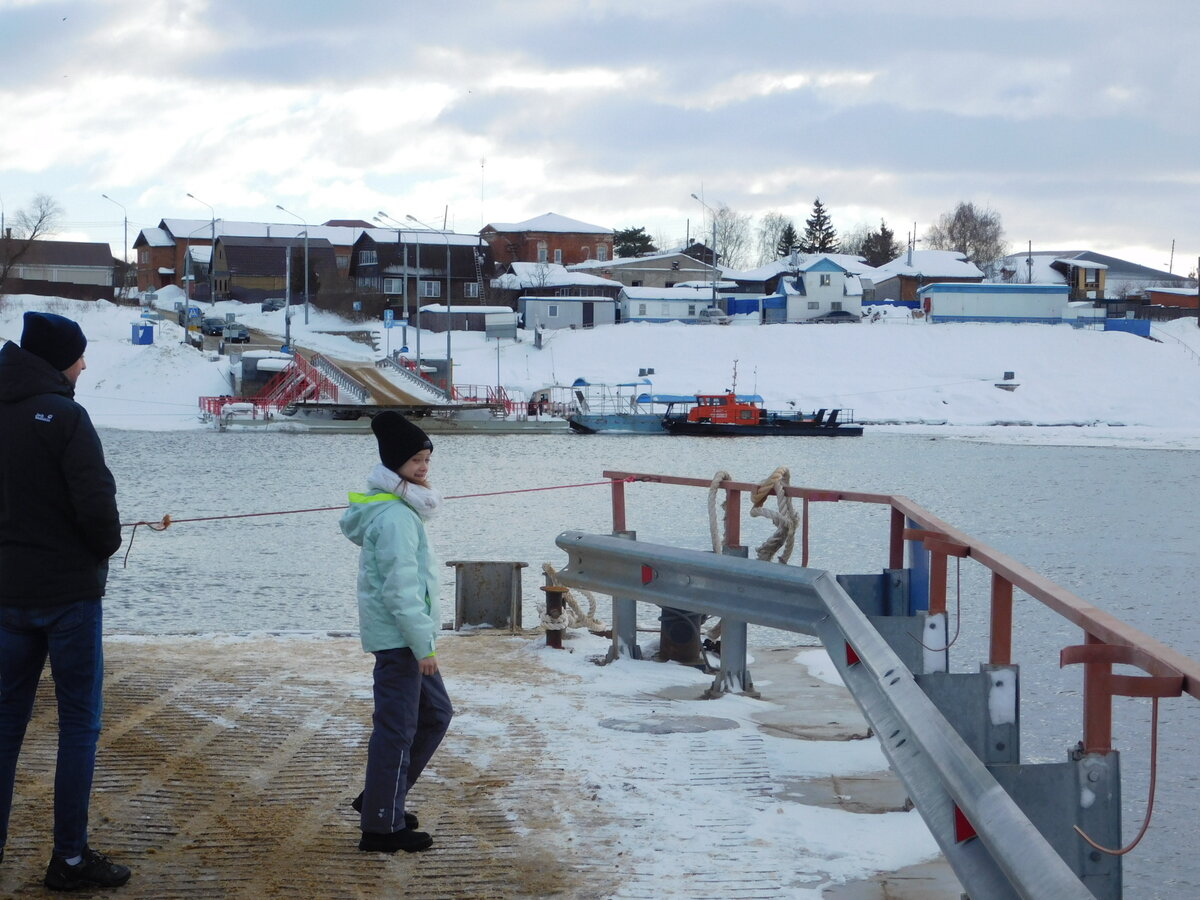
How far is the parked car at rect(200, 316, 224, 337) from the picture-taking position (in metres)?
82.1

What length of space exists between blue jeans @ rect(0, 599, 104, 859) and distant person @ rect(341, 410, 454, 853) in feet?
3.08

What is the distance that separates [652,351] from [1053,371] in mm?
24521

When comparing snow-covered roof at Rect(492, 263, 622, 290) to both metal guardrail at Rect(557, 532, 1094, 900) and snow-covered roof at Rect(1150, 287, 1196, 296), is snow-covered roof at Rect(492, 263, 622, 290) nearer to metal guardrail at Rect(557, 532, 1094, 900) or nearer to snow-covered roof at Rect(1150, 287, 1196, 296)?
snow-covered roof at Rect(1150, 287, 1196, 296)

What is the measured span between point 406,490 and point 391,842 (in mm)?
1271

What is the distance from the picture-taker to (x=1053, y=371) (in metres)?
82.4

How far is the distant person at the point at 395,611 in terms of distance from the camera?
16.0ft

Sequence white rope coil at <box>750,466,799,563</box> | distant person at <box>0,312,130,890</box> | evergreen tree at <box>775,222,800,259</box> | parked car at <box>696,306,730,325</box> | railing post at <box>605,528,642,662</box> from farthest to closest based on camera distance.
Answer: evergreen tree at <box>775,222,800,259</box> < parked car at <box>696,306,730,325</box> < railing post at <box>605,528,642,662</box> < white rope coil at <box>750,466,799,563</box> < distant person at <box>0,312,130,890</box>

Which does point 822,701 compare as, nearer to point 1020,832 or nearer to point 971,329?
point 1020,832

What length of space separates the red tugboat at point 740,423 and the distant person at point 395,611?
57283 millimetres


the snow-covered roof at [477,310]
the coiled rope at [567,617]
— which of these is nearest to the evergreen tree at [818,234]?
the snow-covered roof at [477,310]

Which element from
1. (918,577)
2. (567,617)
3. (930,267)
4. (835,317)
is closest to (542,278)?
(835,317)

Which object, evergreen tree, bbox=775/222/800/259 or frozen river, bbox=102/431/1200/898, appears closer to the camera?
frozen river, bbox=102/431/1200/898

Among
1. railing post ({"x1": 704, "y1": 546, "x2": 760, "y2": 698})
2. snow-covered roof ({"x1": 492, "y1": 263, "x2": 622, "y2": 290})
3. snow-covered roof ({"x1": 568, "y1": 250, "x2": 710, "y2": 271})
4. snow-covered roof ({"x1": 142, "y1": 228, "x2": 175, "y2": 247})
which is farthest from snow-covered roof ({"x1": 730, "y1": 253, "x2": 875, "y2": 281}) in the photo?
railing post ({"x1": 704, "y1": 546, "x2": 760, "y2": 698})

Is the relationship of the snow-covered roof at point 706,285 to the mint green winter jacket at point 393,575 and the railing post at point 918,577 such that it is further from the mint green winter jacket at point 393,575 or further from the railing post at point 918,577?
the mint green winter jacket at point 393,575
